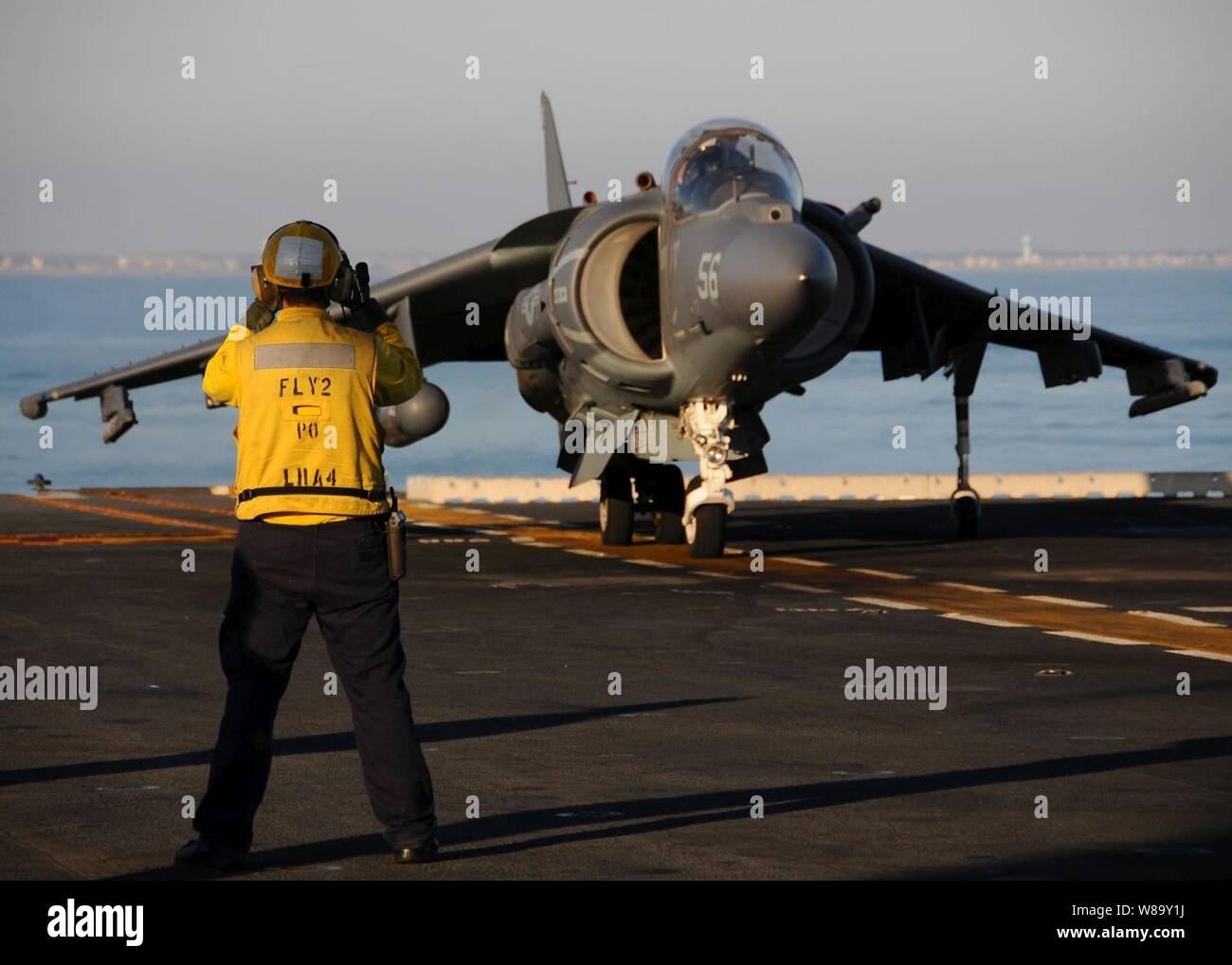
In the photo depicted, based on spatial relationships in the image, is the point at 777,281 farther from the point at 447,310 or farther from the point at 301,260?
the point at 301,260

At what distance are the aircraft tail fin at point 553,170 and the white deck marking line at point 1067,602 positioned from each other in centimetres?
1224

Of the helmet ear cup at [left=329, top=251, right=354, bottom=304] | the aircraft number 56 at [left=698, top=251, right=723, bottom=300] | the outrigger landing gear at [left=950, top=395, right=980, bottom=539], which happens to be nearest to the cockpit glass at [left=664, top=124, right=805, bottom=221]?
the aircraft number 56 at [left=698, top=251, right=723, bottom=300]

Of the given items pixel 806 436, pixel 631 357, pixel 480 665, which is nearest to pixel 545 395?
pixel 631 357

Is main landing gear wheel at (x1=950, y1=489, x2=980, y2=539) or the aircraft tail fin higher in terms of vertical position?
the aircraft tail fin

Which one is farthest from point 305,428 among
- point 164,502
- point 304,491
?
point 164,502

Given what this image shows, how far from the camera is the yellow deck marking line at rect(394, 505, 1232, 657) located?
623 inches

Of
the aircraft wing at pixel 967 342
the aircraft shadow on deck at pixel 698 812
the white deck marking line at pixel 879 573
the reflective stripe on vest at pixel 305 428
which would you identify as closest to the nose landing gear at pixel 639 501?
the aircraft wing at pixel 967 342

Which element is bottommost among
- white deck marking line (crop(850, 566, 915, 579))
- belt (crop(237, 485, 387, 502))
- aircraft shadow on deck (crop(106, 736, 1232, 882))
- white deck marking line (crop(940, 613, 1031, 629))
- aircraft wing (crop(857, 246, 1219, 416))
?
aircraft shadow on deck (crop(106, 736, 1232, 882))

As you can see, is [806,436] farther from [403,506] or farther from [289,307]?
[289,307]

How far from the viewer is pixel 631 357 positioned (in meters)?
22.9

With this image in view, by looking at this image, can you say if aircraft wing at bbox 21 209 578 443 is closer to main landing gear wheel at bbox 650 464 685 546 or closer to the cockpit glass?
main landing gear wheel at bbox 650 464 685 546

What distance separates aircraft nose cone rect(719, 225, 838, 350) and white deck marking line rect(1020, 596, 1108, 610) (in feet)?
11.2
